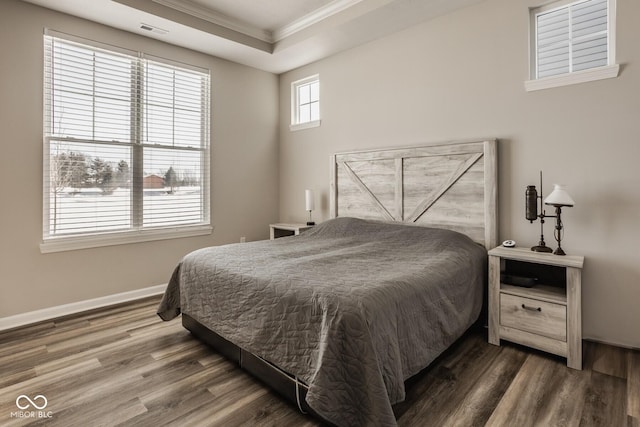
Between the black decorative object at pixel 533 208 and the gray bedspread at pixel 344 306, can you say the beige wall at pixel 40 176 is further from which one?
the black decorative object at pixel 533 208

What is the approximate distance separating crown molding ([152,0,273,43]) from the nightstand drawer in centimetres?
362

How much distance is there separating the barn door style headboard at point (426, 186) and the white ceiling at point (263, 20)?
1.22 meters

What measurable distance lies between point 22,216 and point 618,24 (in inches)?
191

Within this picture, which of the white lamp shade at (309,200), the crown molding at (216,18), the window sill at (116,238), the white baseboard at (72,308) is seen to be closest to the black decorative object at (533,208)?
the white lamp shade at (309,200)

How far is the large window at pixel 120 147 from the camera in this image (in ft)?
10.3

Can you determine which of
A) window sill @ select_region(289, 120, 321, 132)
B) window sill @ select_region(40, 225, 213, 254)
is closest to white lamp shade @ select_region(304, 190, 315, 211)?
window sill @ select_region(289, 120, 321, 132)

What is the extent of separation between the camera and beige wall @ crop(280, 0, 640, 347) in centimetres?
240

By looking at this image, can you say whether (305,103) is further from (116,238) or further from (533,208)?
(533,208)

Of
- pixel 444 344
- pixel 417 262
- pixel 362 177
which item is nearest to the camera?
pixel 444 344

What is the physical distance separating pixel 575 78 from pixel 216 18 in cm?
329

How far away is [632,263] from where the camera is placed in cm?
240

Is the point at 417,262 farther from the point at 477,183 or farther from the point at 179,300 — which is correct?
the point at 179,300

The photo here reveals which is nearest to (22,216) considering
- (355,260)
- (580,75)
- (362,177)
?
(355,260)

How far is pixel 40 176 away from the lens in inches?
120
